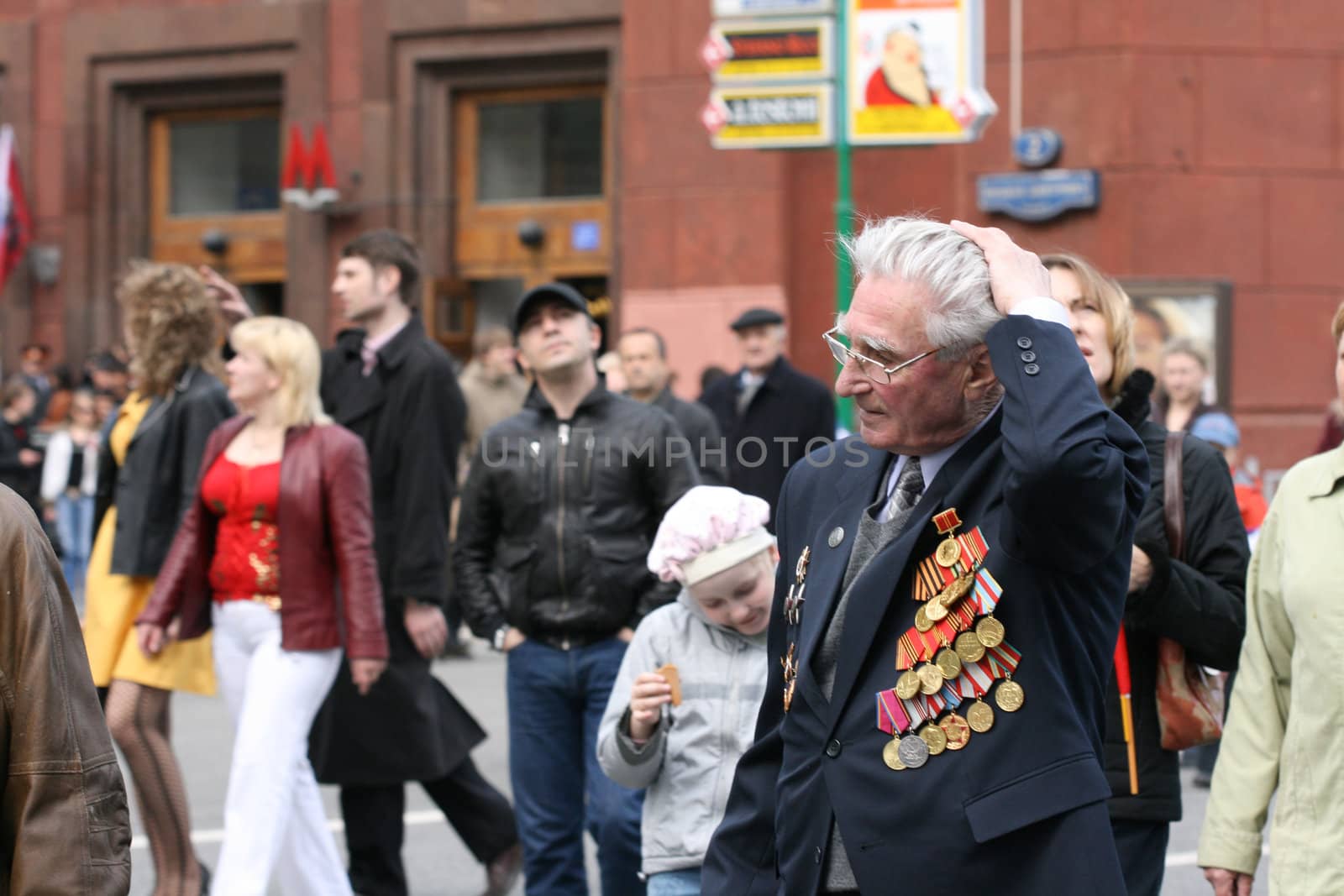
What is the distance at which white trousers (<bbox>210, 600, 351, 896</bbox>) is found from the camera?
6.14m

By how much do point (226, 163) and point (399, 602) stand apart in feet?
54.8

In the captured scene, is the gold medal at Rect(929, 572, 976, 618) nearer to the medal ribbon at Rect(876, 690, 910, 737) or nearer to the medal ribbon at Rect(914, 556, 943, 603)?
the medal ribbon at Rect(914, 556, 943, 603)

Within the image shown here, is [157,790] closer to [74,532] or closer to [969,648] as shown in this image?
[969,648]

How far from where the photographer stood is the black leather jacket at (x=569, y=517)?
20.5ft

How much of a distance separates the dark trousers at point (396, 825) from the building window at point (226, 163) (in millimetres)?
16459

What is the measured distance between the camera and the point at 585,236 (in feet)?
68.9

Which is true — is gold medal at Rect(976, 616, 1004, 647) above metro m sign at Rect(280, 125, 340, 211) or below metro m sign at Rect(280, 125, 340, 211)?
below

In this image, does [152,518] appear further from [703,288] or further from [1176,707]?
[703,288]

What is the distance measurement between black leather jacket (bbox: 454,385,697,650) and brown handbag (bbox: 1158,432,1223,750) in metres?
2.12

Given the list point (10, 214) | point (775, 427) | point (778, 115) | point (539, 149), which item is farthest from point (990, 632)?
point (10, 214)

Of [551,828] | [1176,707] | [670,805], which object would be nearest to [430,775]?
[551,828]

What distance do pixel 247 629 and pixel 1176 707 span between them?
3.26 metres

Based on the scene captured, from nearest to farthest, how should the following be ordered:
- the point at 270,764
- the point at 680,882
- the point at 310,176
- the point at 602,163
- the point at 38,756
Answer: the point at 38,756 < the point at 680,882 < the point at 270,764 < the point at 310,176 < the point at 602,163

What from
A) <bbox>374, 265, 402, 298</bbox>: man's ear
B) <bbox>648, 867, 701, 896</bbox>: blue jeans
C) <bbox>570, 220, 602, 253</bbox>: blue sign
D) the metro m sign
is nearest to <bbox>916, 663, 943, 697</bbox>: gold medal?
<bbox>648, 867, 701, 896</bbox>: blue jeans
